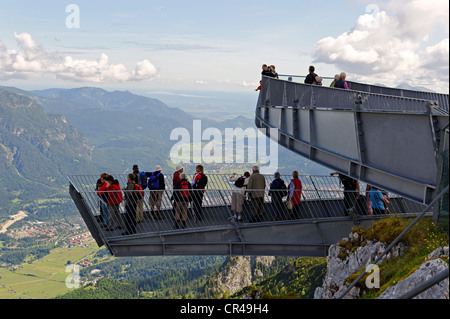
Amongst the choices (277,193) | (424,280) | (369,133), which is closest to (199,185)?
(277,193)

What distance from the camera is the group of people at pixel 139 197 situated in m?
14.5

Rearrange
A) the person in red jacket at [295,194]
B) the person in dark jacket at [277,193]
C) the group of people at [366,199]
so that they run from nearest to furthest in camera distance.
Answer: the person in red jacket at [295,194], the person in dark jacket at [277,193], the group of people at [366,199]

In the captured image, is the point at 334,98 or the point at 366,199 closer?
the point at 334,98

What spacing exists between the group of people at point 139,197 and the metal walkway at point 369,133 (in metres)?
4.09

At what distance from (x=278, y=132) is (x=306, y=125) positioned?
302cm

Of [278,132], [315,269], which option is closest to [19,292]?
[315,269]

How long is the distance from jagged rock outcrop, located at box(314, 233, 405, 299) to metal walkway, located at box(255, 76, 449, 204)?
1.72m

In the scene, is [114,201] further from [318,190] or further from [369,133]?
[369,133]

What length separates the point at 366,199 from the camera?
→ 16.8 metres

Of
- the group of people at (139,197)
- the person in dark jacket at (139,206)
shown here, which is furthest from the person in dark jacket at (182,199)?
the person in dark jacket at (139,206)

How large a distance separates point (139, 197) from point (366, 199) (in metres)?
7.86

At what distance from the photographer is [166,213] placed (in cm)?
1622

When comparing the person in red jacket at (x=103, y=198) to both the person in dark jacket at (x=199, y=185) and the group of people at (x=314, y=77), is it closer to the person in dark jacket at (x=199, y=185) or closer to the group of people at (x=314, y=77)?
the person in dark jacket at (x=199, y=185)
